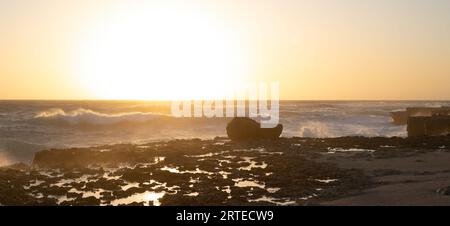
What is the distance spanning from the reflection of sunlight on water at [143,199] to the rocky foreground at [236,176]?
3cm

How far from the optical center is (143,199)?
15.1 metres

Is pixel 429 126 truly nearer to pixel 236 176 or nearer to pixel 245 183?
pixel 236 176

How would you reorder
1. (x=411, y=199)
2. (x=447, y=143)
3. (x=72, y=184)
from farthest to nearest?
(x=447, y=143) < (x=72, y=184) < (x=411, y=199)

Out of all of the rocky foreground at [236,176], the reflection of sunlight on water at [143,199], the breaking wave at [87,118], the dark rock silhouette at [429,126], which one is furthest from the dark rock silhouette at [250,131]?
the breaking wave at [87,118]

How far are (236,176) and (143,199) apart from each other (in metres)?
4.98

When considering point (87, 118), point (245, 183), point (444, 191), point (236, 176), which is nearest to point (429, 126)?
point (236, 176)

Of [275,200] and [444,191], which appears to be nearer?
[444,191]

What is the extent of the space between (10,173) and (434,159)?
19.2 meters

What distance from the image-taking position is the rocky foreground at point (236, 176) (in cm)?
1469

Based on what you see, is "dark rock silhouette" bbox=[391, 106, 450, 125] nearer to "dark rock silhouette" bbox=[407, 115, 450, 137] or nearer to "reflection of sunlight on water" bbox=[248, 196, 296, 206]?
"dark rock silhouette" bbox=[407, 115, 450, 137]
